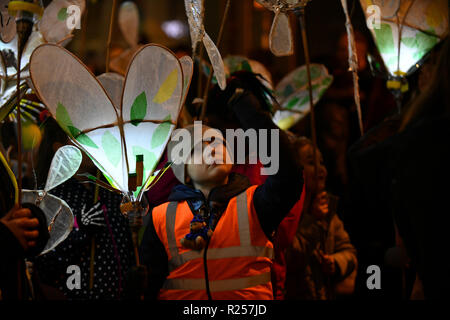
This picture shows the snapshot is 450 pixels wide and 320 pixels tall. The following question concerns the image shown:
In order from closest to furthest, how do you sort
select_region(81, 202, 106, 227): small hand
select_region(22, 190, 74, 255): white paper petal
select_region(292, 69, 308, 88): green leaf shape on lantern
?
select_region(22, 190, 74, 255): white paper petal
select_region(81, 202, 106, 227): small hand
select_region(292, 69, 308, 88): green leaf shape on lantern

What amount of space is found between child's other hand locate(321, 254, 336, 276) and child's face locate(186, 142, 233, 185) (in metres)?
0.59

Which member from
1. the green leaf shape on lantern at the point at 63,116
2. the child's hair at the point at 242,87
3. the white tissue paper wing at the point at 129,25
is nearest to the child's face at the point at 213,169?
the child's hair at the point at 242,87

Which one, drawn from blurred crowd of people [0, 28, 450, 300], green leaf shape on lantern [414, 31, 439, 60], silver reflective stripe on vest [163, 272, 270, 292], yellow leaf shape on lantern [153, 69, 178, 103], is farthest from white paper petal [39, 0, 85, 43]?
green leaf shape on lantern [414, 31, 439, 60]

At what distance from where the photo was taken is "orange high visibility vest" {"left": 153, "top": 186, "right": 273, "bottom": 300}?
1.56 meters

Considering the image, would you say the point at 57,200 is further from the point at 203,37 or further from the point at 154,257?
the point at 203,37

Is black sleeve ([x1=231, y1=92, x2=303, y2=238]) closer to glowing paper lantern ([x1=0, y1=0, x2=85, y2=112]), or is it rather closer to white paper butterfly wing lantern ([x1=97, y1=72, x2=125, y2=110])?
white paper butterfly wing lantern ([x1=97, y1=72, x2=125, y2=110])

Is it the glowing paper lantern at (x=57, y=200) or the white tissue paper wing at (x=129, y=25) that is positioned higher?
the white tissue paper wing at (x=129, y=25)

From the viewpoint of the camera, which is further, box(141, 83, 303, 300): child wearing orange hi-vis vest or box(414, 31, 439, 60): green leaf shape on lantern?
box(414, 31, 439, 60): green leaf shape on lantern

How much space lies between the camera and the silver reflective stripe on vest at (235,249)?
62.2 inches

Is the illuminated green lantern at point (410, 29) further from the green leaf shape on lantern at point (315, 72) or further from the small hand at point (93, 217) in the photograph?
the small hand at point (93, 217)

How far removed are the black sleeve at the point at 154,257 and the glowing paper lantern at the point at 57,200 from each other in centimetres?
22

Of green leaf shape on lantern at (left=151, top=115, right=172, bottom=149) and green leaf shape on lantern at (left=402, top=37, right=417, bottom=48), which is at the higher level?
green leaf shape on lantern at (left=402, top=37, right=417, bottom=48)

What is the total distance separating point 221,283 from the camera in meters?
1.56
